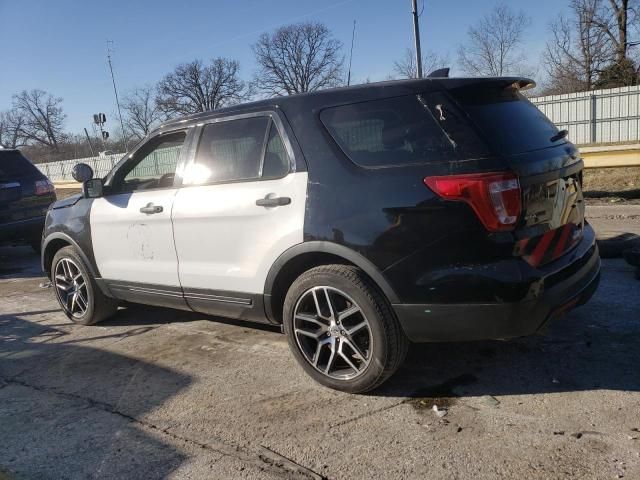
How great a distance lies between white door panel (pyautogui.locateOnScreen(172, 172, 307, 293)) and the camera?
3.35 m

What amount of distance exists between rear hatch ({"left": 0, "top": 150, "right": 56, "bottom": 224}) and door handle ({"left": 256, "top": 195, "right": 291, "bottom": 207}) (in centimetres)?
610

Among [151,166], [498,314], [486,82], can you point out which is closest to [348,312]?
[498,314]

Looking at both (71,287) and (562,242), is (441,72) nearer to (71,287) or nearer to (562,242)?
(562,242)

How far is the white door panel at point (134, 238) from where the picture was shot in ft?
13.5

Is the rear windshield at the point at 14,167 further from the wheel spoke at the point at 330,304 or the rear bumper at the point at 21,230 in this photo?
the wheel spoke at the point at 330,304

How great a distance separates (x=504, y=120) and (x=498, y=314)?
108cm

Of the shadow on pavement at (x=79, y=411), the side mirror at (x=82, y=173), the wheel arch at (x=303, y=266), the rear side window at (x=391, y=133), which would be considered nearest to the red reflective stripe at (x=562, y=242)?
the rear side window at (x=391, y=133)

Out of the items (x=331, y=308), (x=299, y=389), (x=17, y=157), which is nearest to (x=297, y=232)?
(x=331, y=308)

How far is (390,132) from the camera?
304 centimetres

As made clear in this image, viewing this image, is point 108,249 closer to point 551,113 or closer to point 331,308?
point 331,308

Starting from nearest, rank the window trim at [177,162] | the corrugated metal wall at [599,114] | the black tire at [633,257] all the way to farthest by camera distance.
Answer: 1. the window trim at [177,162]
2. the black tire at [633,257]
3. the corrugated metal wall at [599,114]

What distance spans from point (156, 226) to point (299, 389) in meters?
1.71

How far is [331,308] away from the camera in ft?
10.5

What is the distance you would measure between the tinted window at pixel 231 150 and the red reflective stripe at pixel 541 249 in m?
1.76
